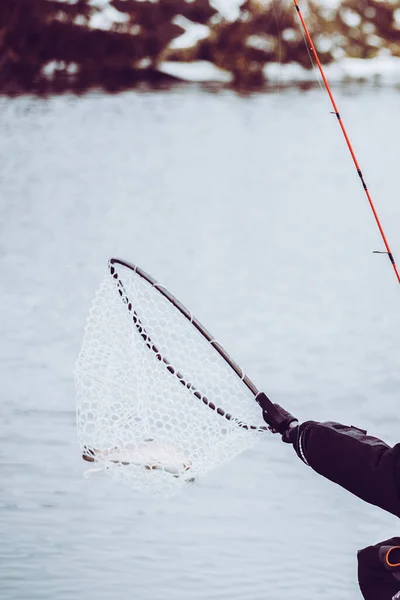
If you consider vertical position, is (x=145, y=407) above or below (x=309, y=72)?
below

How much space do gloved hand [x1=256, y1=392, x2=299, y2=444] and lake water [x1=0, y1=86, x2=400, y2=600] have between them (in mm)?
784

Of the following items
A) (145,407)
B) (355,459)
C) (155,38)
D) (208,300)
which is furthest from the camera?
(155,38)

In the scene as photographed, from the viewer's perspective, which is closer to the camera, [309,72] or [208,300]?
[208,300]

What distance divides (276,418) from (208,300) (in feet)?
14.3

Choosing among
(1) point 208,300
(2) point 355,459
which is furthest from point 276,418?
(1) point 208,300

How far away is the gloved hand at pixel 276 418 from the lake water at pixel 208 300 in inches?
30.9

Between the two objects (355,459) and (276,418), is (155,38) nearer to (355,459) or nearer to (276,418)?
(276,418)

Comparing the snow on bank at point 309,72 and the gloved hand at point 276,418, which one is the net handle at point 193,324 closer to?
the gloved hand at point 276,418

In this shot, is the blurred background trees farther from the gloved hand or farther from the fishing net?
the gloved hand

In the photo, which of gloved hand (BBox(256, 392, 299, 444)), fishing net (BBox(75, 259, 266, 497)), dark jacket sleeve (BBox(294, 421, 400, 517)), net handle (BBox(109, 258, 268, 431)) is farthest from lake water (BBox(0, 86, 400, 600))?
dark jacket sleeve (BBox(294, 421, 400, 517))

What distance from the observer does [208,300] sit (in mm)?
6855

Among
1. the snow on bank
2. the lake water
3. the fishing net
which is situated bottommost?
the lake water

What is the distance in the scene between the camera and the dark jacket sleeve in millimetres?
2199

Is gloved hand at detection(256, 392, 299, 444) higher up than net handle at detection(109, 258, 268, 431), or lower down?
lower down
